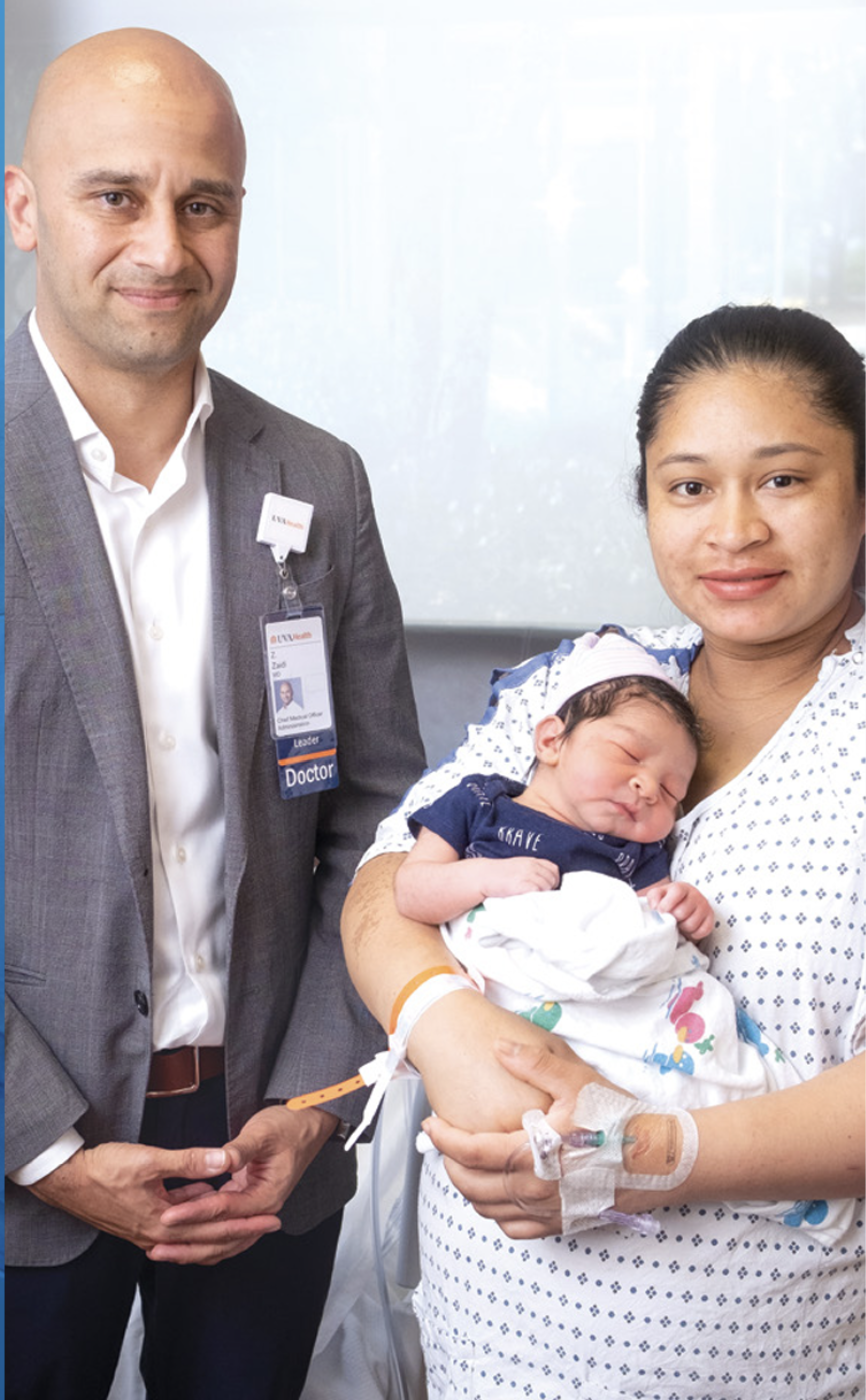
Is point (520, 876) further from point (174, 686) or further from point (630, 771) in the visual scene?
point (174, 686)

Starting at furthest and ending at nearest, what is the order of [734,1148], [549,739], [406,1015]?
1. [549,739]
2. [406,1015]
3. [734,1148]

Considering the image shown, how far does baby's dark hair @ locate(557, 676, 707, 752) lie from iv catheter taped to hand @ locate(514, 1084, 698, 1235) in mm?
358

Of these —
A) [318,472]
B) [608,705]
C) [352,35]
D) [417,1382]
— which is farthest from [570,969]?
[352,35]

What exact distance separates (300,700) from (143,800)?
0.21 metres

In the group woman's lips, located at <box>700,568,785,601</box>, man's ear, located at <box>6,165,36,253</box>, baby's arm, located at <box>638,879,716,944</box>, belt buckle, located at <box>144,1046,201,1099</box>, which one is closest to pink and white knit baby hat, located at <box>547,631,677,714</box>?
woman's lips, located at <box>700,568,785,601</box>

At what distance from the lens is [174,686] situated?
151 centimetres

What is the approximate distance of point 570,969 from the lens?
1.21 metres

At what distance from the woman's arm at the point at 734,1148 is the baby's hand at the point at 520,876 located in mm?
153

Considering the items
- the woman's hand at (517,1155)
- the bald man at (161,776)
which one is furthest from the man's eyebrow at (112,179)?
the woman's hand at (517,1155)

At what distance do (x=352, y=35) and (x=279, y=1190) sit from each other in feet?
4.45

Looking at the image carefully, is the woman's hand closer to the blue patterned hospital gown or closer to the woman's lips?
the blue patterned hospital gown

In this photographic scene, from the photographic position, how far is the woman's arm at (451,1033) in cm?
118

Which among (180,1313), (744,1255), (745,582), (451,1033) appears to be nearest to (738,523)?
(745,582)

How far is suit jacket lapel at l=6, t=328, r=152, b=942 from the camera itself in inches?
56.2
